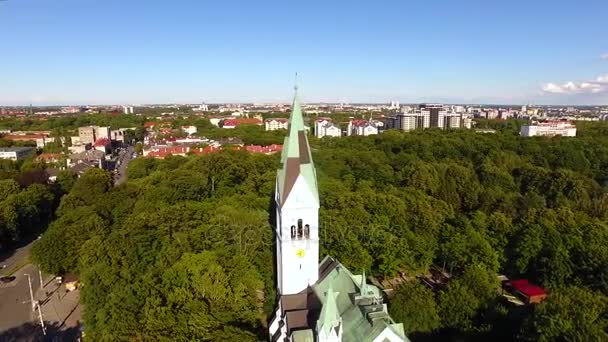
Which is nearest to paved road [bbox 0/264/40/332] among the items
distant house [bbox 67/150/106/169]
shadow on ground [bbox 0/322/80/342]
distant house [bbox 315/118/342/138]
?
shadow on ground [bbox 0/322/80/342]

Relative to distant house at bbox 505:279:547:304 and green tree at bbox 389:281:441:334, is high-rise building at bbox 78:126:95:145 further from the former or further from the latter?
A: green tree at bbox 389:281:441:334

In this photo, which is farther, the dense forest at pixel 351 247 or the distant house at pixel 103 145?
the distant house at pixel 103 145

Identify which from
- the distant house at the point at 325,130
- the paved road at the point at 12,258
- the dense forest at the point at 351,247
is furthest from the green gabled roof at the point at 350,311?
the distant house at the point at 325,130

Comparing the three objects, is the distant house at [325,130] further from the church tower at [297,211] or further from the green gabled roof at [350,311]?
the green gabled roof at [350,311]

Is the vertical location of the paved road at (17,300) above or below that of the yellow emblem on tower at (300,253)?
below

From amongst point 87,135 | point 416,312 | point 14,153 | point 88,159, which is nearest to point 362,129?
point 87,135

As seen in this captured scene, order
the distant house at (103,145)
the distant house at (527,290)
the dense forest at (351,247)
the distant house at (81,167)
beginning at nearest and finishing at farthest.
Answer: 1. the dense forest at (351,247)
2. the distant house at (527,290)
3. the distant house at (81,167)
4. the distant house at (103,145)

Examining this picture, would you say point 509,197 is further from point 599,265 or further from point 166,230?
point 166,230
